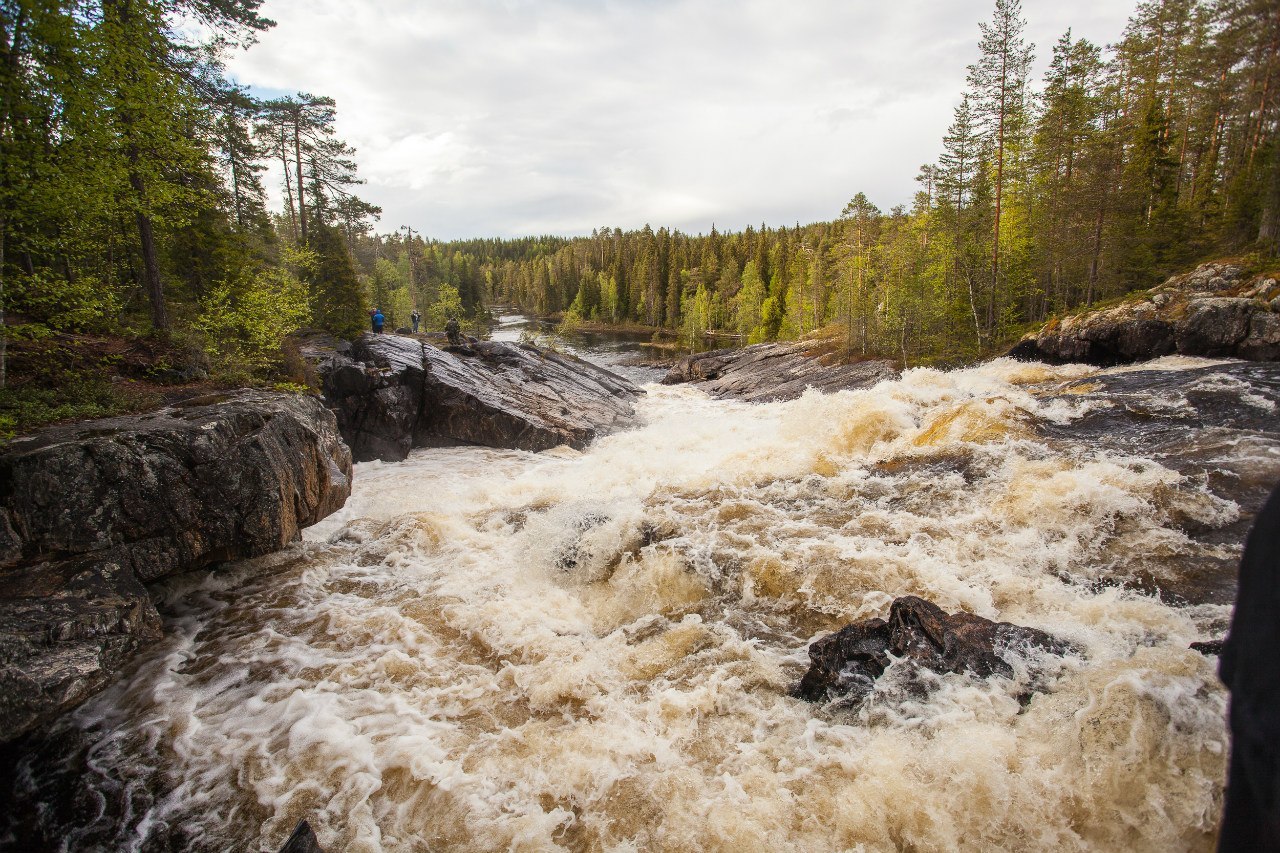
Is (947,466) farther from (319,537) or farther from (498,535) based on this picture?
(319,537)

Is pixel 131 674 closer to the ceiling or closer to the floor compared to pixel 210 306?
closer to the floor

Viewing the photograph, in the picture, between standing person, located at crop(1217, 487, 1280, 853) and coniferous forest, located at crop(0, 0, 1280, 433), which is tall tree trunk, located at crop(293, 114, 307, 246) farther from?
standing person, located at crop(1217, 487, 1280, 853)

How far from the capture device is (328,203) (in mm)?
33781

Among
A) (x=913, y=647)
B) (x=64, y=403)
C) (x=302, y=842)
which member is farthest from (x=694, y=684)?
(x=64, y=403)

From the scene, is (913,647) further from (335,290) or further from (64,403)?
(335,290)

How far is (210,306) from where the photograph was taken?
1361cm

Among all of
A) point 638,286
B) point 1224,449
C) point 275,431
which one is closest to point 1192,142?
point 1224,449

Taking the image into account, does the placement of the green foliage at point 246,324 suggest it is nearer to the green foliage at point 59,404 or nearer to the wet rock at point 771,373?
the green foliage at point 59,404

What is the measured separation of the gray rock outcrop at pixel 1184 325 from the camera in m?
17.9

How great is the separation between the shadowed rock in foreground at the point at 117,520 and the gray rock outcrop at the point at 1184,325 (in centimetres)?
2837

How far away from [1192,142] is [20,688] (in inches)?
2082

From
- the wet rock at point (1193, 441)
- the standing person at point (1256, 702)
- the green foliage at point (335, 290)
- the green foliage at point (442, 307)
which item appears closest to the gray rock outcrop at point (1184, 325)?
the wet rock at point (1193, 441)

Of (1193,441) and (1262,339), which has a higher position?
(1262,339)

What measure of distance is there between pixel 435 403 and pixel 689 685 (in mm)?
16690
